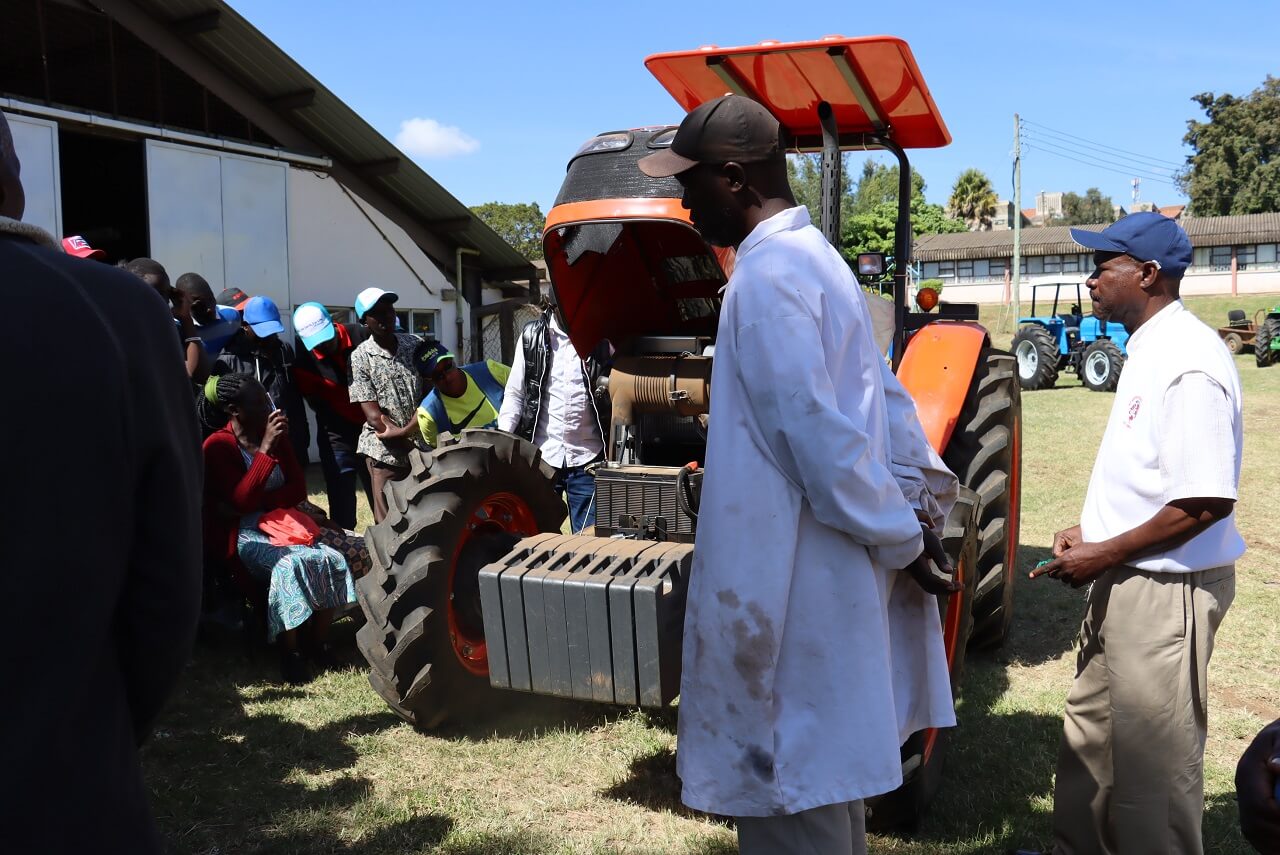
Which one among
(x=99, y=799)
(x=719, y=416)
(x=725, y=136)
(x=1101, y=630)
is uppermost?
(x=725, y=136)

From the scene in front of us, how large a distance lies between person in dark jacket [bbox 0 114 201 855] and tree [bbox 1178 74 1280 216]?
5480cm

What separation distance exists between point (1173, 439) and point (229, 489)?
4098mm

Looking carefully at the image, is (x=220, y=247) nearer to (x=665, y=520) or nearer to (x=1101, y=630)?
(x=665, y=520)

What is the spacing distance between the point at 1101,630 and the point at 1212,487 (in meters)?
0.56

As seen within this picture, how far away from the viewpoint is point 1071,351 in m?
20.5

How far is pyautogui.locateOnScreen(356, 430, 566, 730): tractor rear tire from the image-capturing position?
13.1ft

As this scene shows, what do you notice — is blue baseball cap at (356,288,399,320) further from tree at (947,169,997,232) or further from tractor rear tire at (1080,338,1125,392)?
tree at (947,169,997,232)

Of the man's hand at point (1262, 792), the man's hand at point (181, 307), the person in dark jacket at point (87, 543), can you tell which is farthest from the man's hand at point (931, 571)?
the man's hand at point (181, 307)

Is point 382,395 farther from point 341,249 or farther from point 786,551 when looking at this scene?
point 341,249

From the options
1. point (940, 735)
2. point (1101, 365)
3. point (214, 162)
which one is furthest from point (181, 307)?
point (1101, 365)

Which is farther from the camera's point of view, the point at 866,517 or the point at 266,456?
the point at 266,456

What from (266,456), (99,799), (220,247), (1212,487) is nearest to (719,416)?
(99,799)

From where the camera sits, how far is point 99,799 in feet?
→ 4.67

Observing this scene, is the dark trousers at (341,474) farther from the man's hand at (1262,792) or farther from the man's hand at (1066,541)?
the man's hand at (1262,792)
